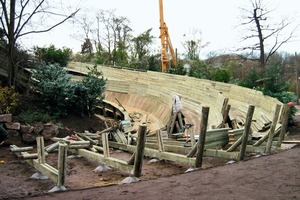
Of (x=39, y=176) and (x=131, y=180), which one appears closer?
(x=131, y=180)

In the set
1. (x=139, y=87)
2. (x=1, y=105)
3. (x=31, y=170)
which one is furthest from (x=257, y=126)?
(x=139, y=87)

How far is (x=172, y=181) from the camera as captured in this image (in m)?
5.72

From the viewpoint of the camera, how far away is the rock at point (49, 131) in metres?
10.6

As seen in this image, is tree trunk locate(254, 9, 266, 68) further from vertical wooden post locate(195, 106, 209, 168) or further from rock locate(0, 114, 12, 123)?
vertical wooden post locate(195, 106, 209, 168)

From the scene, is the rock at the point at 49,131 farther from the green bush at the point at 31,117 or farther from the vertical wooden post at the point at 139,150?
the vertical wooden post at the point at 139,150

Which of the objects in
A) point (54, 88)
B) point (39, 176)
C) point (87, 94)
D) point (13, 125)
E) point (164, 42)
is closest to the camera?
point (39, 176)

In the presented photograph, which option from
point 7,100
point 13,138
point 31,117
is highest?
point 7,100

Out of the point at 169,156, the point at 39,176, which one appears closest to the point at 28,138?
the point at 39,176

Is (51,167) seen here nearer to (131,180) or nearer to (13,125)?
(131,180)

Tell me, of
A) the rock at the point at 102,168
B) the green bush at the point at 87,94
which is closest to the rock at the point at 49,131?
the green bush at the point at 87,94

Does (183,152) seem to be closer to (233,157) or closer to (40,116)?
(233,157)

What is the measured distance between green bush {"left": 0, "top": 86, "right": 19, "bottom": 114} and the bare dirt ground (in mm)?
2621

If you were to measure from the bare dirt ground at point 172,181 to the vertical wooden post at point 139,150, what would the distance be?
219 mm

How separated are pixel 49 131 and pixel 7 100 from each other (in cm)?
178
